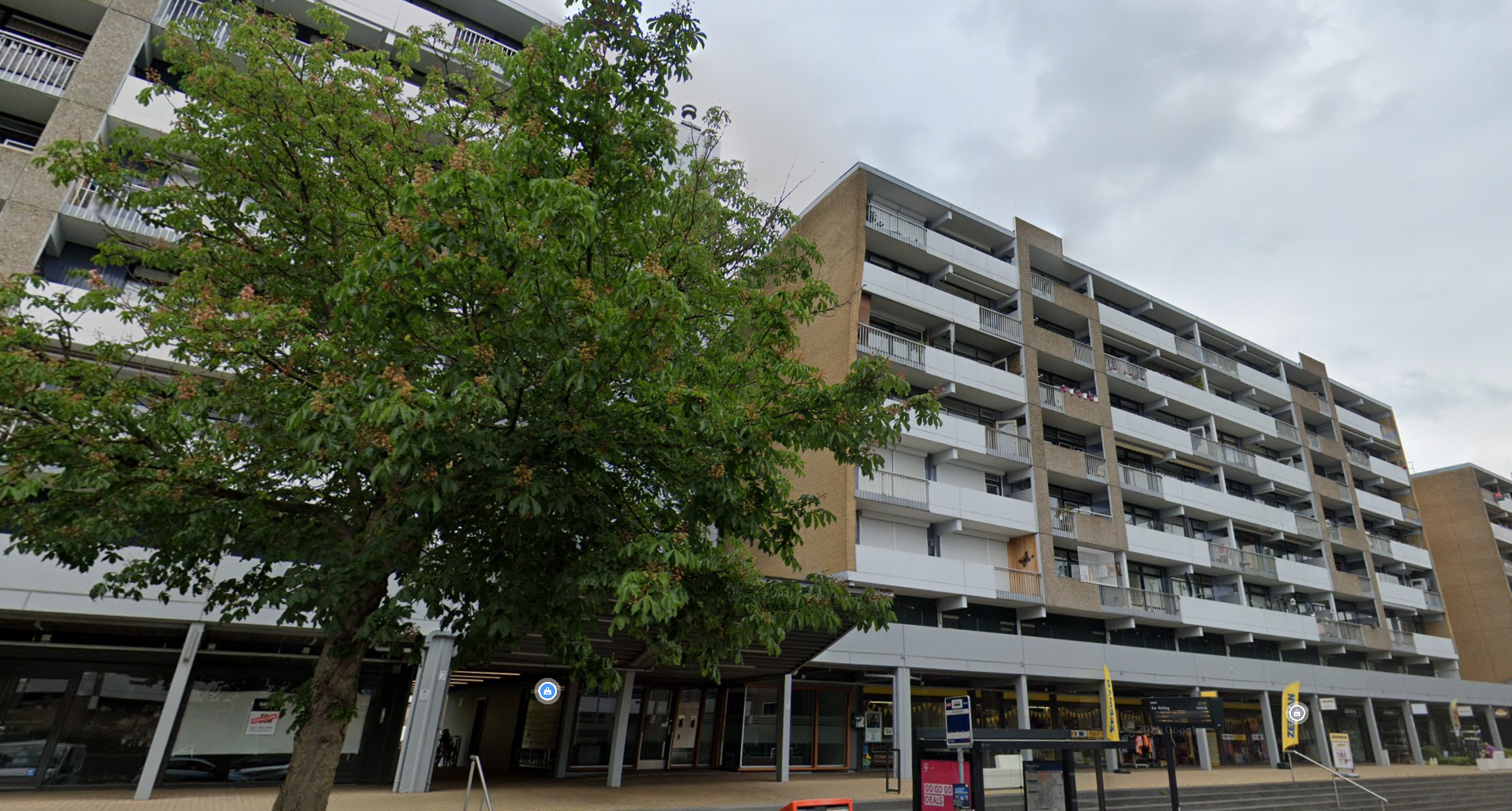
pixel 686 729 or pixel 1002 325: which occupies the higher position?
pixel 1002 325

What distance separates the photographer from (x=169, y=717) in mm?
13828

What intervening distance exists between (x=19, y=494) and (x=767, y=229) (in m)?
10.8

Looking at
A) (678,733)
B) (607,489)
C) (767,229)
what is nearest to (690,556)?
(607,489)

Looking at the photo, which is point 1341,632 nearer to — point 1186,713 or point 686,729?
point 1186,713

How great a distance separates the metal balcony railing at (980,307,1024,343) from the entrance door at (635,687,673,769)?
666 inches

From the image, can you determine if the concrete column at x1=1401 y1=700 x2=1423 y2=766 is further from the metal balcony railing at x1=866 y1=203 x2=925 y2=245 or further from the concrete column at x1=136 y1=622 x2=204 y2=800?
the concrete column at x1=136 y1=622 x2=204 y2=800

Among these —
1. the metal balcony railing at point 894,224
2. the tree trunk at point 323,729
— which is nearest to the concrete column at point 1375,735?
the metal balcony railing at point 894,224

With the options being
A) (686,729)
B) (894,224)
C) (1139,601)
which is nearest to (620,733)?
(686,729)

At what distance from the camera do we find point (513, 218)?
6.25m

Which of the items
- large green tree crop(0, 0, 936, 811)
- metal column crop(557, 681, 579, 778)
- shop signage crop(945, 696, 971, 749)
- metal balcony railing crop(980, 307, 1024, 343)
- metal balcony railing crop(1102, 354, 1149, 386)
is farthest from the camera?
metal balcony railing crop(1102, 354, 1149, 386)

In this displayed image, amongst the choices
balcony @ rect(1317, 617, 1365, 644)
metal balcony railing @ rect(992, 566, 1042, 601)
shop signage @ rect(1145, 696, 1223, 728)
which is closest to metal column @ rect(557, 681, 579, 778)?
metal balcony railing @ rect(992, 566, 1042, 601)

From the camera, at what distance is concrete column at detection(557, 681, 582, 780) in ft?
62.6

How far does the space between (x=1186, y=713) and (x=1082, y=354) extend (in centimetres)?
1715

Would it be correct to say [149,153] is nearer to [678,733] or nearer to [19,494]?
[19,494]
